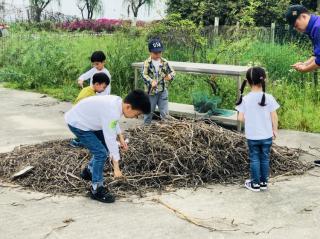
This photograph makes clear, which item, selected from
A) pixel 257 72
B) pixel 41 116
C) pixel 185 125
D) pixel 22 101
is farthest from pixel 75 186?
pixel 22 101

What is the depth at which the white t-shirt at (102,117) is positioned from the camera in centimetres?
446

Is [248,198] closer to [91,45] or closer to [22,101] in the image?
[22,101]

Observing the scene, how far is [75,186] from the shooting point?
16.6 feet

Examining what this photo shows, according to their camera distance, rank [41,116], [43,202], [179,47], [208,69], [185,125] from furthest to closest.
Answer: [179,47] < [41,116] < [208,69] < [185,125] < [43,202]

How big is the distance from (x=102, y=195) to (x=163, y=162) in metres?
0.89

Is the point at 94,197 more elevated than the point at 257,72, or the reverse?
the point at 257,72

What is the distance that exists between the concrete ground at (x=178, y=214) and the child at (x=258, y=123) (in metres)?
0.19

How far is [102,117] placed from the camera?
4512 millimetres

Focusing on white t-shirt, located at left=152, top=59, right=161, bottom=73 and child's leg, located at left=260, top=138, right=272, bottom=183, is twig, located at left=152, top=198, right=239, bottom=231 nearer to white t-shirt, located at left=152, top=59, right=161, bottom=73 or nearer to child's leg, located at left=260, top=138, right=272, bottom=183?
child's leg, located at left=260, top=138, right=272, bottom=183

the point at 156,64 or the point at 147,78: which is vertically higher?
the point at 156,64

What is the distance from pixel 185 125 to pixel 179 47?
6823 millimetres

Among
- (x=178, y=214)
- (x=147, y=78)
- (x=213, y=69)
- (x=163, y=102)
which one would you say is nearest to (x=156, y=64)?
(x=147, y=78)

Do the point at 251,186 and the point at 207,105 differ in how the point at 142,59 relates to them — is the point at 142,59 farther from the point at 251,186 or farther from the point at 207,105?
the point at 251,186

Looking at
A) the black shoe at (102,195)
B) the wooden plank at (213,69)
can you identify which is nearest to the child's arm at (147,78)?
the wooden plank at (213,69)
